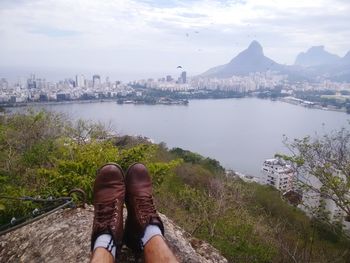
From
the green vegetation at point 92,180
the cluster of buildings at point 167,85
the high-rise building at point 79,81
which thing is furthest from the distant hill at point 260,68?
the green vegetation at point 92,180

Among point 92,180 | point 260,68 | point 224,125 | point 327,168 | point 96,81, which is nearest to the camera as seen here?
point 92,180

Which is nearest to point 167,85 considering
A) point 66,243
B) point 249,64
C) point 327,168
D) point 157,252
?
point 249,64

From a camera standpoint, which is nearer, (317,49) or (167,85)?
(167,85)

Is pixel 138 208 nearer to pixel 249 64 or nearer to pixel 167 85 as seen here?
pixel 167 85

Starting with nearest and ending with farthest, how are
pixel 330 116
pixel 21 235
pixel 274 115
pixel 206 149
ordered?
pixel 21 235 → pixel 206 149 → pixel 330 116 → pixel 274 115

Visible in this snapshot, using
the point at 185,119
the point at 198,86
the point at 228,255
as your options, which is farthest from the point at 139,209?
the point at 198,86

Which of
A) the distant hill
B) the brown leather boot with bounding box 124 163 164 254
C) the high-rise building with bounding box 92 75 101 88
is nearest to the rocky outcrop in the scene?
the brown leather boot with bounding box 124 163 164 254

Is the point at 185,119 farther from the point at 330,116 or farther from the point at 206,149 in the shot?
the point at 330,116

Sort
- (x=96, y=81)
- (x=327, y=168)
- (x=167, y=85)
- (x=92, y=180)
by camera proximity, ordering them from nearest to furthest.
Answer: (x=92, y=180)
(x=327, y=168)
(x=96, y=81)
(x=167, y=85)
